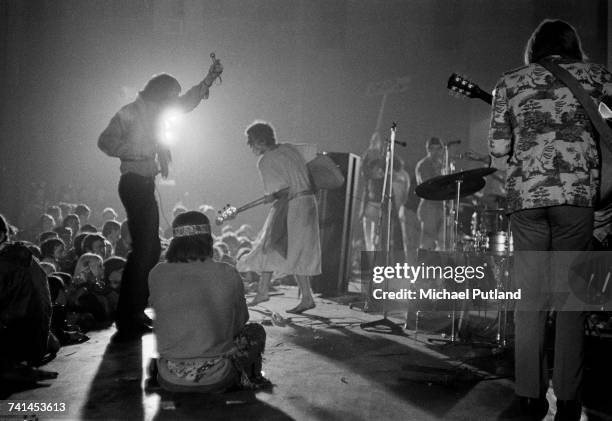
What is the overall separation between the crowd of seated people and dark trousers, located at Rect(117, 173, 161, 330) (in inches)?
14.1

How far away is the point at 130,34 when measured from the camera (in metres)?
15.1

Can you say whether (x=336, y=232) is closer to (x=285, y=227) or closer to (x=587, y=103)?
(x=285, y=227)

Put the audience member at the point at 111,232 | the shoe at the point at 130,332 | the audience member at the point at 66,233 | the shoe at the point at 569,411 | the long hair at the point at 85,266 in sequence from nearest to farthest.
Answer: the shoe at the point at 569,411, the shoe at the point at 130,332, the long hair at the point at 85,266, the audience member at the point at 66,233, the audience member at the point at 111,232

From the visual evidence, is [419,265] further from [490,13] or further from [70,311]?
[490,13]

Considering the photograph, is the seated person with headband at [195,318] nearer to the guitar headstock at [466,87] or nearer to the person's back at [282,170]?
the guitar headstock at [466,87]

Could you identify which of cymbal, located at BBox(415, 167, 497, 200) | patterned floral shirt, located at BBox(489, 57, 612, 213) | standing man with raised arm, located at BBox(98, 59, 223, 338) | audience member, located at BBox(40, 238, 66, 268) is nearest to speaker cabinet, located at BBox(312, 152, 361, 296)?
cymbal, located at BBox(415, 167, 497, 200)

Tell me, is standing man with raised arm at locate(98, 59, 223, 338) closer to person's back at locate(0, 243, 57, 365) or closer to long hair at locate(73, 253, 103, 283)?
person's back at locate(0, 243, 57, 365)

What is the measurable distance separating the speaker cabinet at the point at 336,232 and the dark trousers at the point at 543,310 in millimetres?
6224

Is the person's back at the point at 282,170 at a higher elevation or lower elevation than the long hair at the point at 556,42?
lower

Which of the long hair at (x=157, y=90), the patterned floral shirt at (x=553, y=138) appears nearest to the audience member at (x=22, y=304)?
the long hair at (x=157, y=90)

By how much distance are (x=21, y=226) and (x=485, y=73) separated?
12255 millimetres

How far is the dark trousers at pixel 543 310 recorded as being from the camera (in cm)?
290

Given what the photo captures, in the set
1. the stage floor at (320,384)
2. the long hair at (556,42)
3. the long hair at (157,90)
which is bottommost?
the stage floor at (320,384)

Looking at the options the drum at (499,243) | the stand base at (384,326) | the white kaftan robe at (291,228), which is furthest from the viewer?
the white kaftan robe at (291,228)
